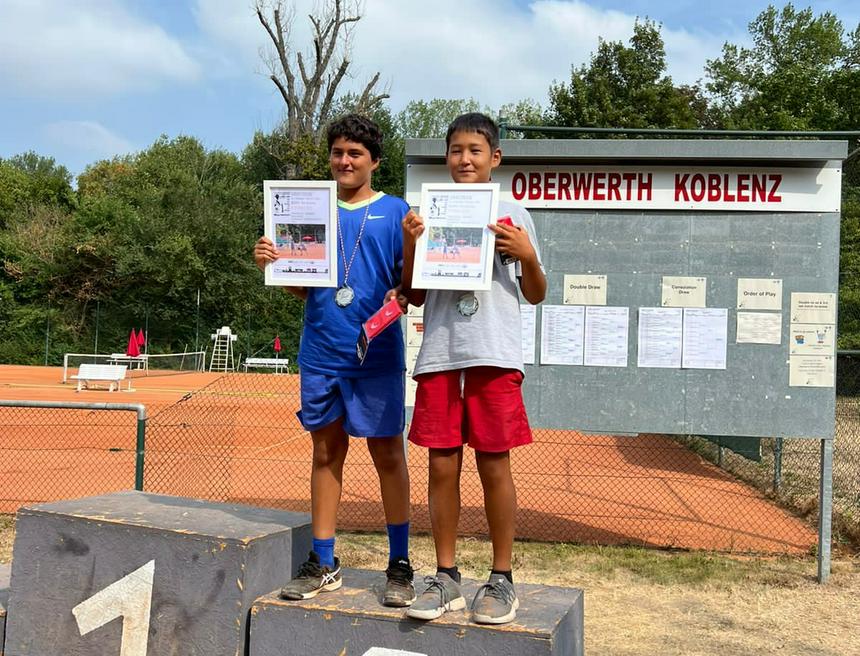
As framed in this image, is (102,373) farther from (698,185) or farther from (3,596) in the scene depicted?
(3,596)

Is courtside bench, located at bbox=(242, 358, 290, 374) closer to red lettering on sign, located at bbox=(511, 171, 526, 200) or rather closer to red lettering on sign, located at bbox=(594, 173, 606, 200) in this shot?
red lettering on sign, located at bbox=(511, 171, 526, 200)

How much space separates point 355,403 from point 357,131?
107cm

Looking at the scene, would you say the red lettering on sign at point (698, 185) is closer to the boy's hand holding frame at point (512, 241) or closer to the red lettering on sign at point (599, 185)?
the red lettering on sign at point (599, 185)

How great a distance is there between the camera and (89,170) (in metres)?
56.6

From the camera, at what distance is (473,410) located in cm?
321

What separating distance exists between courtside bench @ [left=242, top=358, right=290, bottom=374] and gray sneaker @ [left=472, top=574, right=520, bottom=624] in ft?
81.5

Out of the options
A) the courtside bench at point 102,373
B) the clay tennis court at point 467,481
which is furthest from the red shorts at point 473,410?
the courtside bench at point 102,373

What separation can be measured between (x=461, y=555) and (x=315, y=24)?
3439 cm

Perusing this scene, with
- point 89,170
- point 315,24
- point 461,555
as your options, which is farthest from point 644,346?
point 89,170

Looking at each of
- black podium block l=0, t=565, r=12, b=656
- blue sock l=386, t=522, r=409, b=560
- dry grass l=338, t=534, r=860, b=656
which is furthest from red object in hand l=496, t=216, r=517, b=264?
black podium block l=0, t=565, r=12, b=656

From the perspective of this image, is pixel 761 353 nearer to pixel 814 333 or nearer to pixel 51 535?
pixel 814 333

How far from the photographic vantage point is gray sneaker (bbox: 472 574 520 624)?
308 centimetres

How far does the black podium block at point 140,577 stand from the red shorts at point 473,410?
88cm

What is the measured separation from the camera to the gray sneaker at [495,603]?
10.1ft
